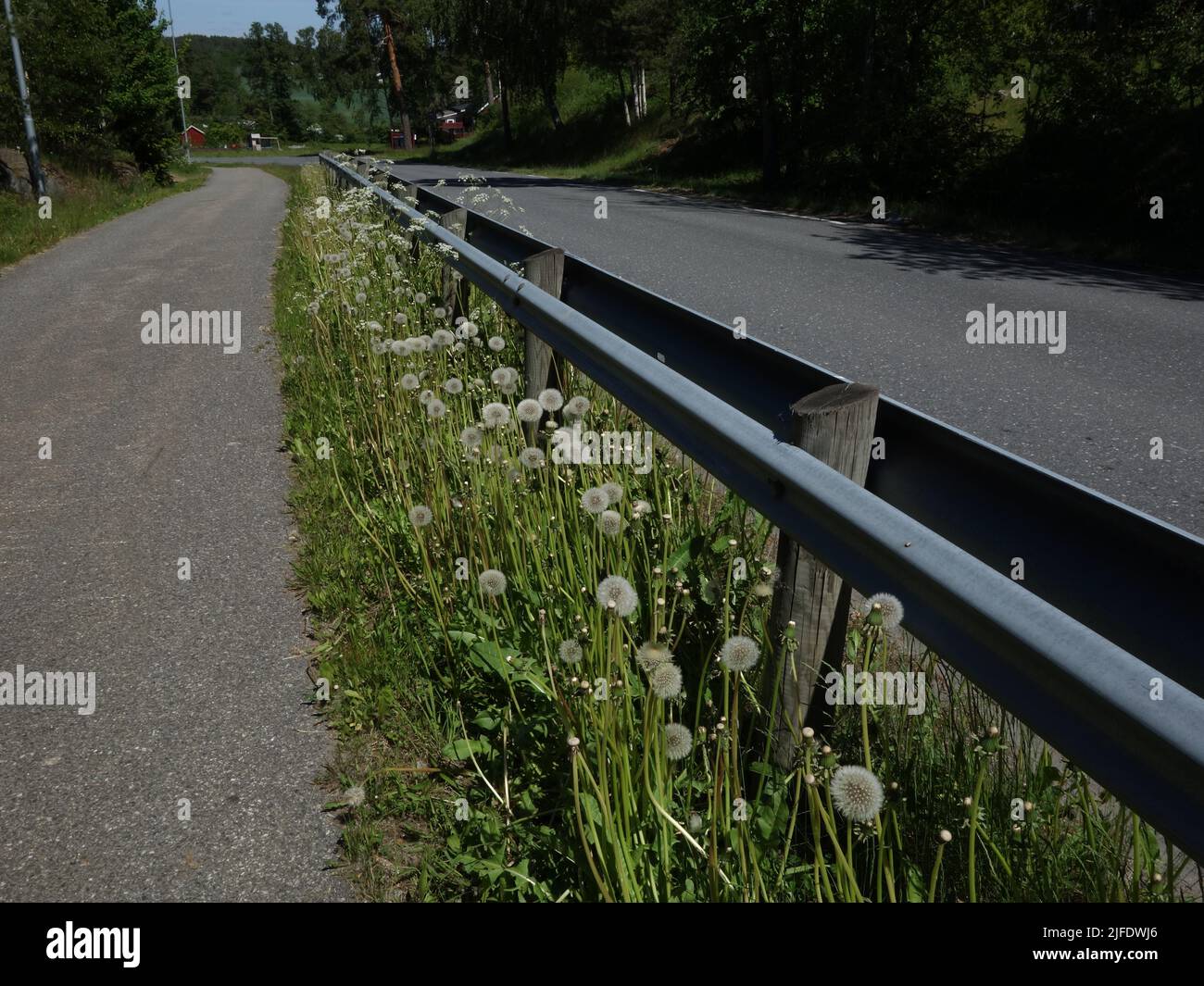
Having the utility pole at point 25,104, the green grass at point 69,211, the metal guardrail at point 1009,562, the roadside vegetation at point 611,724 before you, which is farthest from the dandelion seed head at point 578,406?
the utility pole at point 25,104

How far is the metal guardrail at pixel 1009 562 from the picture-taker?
1160 millimetres

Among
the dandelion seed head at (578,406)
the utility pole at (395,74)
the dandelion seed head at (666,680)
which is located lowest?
the dandelion seed head at (666,680)

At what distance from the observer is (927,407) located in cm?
574

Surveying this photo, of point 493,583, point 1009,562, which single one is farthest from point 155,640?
point 1009,562

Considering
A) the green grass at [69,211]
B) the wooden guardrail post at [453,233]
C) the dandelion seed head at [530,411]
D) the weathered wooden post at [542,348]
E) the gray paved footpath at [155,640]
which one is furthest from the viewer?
the green grass at [69,211]

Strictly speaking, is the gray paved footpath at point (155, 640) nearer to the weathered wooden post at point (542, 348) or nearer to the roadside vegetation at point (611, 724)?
the roadside vegetation at point (611, 724)

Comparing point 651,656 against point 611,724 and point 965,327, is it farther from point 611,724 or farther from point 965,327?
point 965,327

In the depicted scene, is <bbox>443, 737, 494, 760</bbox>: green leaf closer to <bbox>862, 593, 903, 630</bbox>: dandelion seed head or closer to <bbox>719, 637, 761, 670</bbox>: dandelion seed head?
<bbox>719, 637, 761, 670</bbox>: dandelion seed head

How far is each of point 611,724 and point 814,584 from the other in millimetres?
536

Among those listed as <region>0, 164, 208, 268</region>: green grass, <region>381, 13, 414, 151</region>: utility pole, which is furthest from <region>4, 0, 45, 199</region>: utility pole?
<region>381, 13, 414, 151</region>: utility pole

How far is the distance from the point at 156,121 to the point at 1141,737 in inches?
1822

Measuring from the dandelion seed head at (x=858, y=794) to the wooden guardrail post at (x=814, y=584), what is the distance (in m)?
0.46

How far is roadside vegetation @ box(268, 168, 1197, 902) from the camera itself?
6.40 ft

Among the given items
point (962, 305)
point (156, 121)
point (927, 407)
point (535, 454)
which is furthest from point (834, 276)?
point (156, 121)
